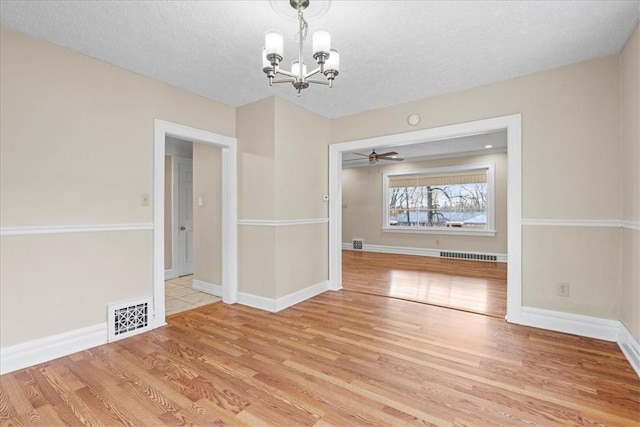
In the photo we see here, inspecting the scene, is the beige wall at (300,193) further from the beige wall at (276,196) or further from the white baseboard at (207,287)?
the white baseboard at (207,287)

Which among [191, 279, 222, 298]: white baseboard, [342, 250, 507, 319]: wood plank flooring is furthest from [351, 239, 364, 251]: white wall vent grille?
[191, 279, 222, 298]: white baseboard

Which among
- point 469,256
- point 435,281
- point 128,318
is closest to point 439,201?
point 469,256

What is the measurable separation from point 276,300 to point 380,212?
17.8ft

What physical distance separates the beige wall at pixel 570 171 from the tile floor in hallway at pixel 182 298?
3745mm

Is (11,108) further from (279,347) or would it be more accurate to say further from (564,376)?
(564,376)

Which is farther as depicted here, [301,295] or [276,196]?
[301,295]

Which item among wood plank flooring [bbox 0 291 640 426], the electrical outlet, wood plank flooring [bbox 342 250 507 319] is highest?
the electrical outlet

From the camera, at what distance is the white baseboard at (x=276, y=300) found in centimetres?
349

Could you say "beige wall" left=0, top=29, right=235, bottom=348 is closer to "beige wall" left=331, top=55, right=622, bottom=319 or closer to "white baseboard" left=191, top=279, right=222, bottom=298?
"white baseboard" left=191, top=279, right=222, bottom=298

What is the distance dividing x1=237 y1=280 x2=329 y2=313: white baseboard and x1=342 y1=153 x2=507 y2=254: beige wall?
446 centimetres

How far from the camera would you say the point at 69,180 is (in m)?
2.49

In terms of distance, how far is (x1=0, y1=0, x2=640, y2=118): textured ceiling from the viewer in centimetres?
200

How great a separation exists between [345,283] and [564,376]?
3.03 metres

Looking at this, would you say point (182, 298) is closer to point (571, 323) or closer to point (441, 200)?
point (571, 323)
